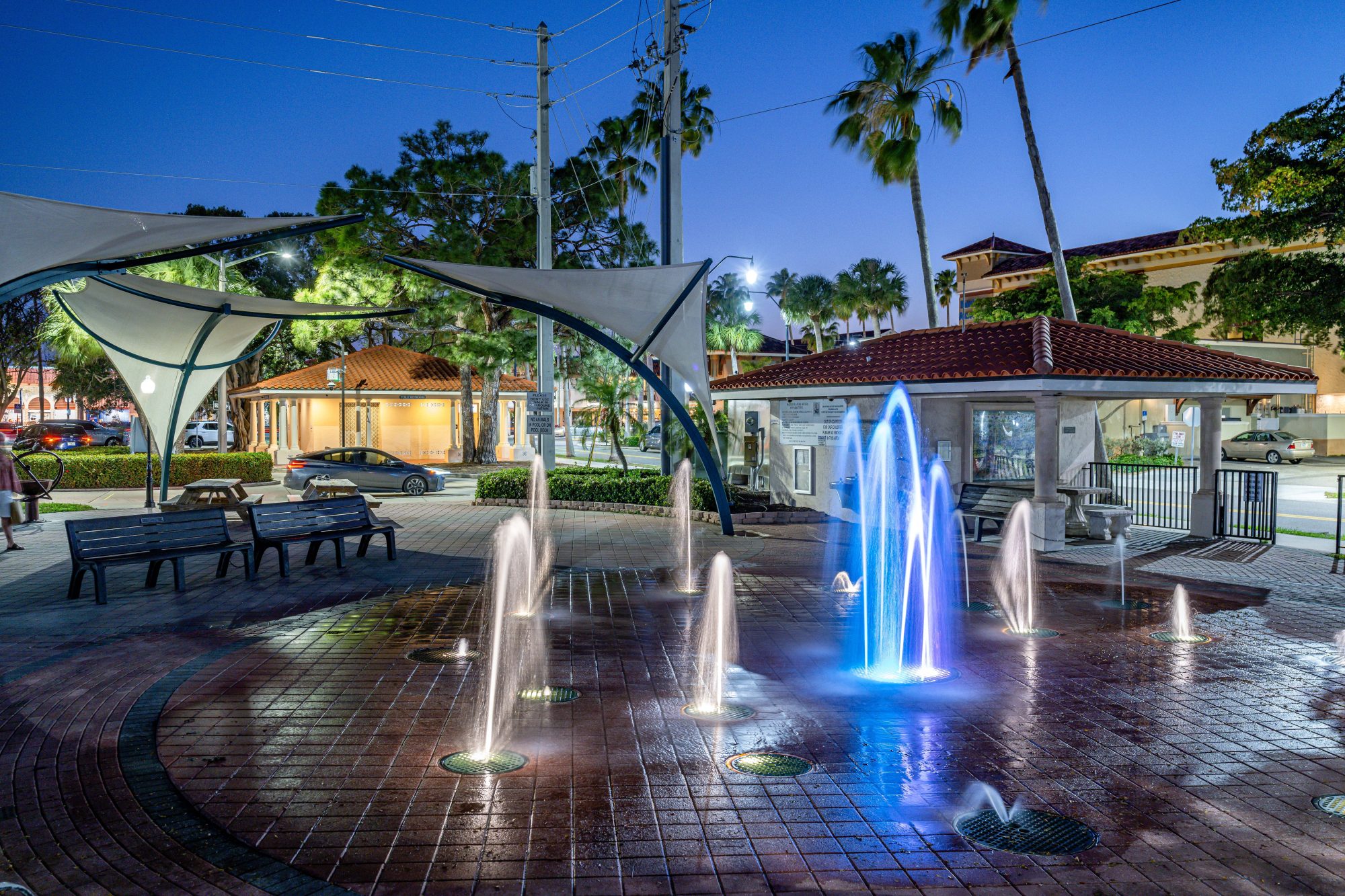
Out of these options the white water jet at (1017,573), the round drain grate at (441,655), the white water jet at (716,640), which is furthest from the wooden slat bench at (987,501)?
the round drain grate at (441,655)

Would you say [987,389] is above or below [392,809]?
above

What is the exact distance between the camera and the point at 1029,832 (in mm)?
4227

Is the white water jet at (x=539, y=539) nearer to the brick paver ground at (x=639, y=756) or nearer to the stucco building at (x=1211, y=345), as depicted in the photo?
the brick paver ground at (x=639, y=756)

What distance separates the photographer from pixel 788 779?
484 centimetres

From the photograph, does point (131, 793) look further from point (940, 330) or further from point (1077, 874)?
point (940, 330)

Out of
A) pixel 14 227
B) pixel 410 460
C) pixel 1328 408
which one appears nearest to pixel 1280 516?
pixel 14 227

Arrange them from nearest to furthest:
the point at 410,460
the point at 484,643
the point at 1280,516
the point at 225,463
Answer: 1. the point at 484,643
2. the point at 1280,516
3. the point at 225,463
4. the point at 410,460

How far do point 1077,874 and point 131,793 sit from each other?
443 centimetres

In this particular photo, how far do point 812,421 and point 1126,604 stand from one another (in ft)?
28.9

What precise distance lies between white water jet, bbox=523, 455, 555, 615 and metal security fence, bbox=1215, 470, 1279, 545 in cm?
1069

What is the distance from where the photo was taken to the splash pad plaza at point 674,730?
13.0 feet

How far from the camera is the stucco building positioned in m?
43.0

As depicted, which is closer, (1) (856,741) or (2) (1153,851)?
(2) (1153,851)

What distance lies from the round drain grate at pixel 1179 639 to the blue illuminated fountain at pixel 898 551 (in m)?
1.80
